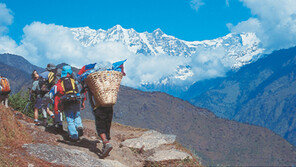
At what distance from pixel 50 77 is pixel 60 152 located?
13.6ft

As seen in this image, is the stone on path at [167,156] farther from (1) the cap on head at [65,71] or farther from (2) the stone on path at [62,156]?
(1) the cap on head at [65,71]

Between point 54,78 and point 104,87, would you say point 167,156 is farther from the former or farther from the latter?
point 54,78

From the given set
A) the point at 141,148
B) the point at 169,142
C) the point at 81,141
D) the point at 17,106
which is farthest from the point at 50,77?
the point at 17,106

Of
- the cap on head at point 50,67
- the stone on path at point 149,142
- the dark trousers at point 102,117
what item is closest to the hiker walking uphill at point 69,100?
the dark trousers at point 102,117

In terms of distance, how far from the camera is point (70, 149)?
30.9 feet

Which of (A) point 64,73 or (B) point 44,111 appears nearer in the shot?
(A) point 64,73

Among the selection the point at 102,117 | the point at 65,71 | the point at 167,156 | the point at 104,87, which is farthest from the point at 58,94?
the point at 167,156

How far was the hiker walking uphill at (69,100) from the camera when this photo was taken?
1011cm

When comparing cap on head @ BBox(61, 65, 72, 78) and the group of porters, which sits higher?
cap on head @ BBox(61, 65, 72, 78)

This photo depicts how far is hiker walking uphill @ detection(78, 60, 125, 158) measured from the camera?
9.60 m

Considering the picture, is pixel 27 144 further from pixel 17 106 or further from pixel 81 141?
pixel 17 106

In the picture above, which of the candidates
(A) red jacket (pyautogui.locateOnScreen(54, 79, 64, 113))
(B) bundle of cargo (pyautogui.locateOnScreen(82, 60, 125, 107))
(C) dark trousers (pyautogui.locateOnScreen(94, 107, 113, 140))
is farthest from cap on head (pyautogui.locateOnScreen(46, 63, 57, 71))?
(C) dark trousers (pyautogui.locateOnScreen(94, 107, 113, 140))

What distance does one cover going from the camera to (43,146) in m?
8.52

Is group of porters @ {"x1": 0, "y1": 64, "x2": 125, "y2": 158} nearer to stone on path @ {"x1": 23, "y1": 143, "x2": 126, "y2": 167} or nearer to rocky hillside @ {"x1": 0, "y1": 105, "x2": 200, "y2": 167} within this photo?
rocky hillside @ {"x1": 0, "y1": 105, "x2": 200, "y2": 167}
